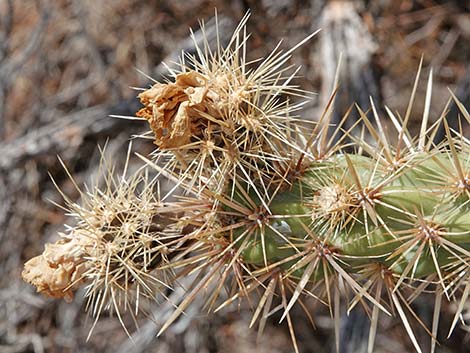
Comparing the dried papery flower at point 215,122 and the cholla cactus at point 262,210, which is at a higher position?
the dried papery flower at point 215,122

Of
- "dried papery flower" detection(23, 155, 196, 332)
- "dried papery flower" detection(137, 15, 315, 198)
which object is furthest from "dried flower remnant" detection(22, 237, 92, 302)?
"dried papery flower" detection(137, 15, 315, 198)

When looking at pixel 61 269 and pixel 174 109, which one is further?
pixel 61 269

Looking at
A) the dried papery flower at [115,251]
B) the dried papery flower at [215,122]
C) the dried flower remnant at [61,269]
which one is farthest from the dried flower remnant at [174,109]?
the dried flower remnant at [61,269]

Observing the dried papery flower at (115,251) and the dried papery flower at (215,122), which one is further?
the dried papery flower at (115,251)

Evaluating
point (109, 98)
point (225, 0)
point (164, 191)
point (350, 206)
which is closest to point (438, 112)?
point (225, 0)

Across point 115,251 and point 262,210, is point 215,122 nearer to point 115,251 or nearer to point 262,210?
point 262,210

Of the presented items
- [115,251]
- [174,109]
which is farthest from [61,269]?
[174,109]

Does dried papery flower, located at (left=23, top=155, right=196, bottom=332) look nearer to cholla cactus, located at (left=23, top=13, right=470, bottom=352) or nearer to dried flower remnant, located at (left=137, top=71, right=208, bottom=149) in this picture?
cholla cactus, located at (left=23, top=13, right=470, bottom=352)

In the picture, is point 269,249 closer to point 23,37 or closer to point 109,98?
point 109,98

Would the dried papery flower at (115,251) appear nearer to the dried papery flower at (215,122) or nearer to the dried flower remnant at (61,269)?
the dried flower remnant at (61,269)
